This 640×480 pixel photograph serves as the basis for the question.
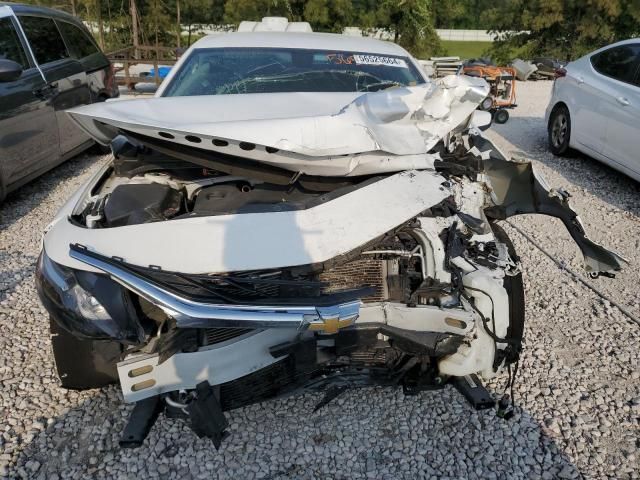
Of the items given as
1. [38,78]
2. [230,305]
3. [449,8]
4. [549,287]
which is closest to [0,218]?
[38,78]

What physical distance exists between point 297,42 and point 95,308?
2590 mm

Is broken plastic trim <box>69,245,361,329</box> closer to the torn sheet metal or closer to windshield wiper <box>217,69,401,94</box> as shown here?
the torn sheet metal

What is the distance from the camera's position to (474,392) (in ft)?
8.04

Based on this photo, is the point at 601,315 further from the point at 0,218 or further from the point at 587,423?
the point at 0,218

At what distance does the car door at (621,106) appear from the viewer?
18.1 ft

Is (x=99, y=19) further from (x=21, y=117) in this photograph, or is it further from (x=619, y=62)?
(x=619, y=62)

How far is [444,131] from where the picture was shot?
2547mm

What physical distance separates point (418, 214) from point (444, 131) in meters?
0.60

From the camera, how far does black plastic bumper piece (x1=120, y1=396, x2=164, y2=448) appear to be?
2.13m

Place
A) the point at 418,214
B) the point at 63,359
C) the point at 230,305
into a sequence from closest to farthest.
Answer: the point at 230,305 → the point at 418,214 → the point at 63,359

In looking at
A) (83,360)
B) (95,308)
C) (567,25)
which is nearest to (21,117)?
(83,360)

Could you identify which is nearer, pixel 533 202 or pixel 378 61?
pixel 533 202

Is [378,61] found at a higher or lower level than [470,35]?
higher

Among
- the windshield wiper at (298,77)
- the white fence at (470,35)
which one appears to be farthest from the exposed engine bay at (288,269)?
the white fence at (470,35)
